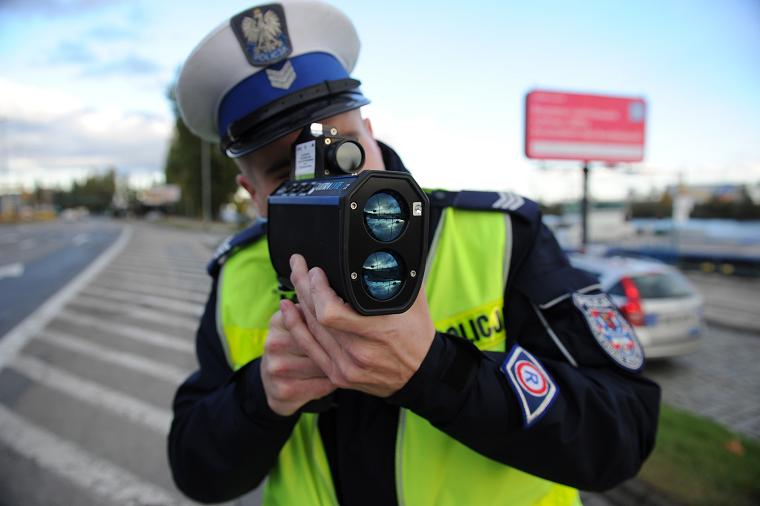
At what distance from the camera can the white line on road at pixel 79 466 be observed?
3.24m

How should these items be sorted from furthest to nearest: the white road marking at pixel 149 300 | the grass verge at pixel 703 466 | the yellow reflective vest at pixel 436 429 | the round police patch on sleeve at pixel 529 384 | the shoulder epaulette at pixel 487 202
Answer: the white road marking at pixel 149 300, the grass verge at pixel 703 466, the shoulder epaulette at pixel 487 202, the yellow reflective vest at pixel 436 429, the round police patch on sleeve at pixel 529 384

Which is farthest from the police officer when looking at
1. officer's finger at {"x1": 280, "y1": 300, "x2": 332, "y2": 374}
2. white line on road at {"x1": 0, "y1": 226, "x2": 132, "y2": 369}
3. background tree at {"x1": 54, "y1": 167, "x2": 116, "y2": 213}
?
background tree at {"x1": 54, "y1": 167, "x2": 116, "y2": 213}

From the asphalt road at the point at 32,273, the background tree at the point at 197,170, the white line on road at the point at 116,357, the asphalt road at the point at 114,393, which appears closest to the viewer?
the asphalt road at the point at 114,393

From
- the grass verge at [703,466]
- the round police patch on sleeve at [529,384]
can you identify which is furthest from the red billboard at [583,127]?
the round police patch on sleeve at [529,384]

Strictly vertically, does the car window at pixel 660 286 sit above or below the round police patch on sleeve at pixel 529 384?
below

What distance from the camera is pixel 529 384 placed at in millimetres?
921

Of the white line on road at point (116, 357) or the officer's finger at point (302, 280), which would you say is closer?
the officer's finger at point (302, 280)

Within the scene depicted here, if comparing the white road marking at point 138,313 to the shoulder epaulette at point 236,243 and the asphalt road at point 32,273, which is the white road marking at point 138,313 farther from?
the shoulder epaulette at point 236,243

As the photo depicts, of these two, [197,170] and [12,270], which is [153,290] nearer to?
[12,270]

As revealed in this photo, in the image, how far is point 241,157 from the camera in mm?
1236

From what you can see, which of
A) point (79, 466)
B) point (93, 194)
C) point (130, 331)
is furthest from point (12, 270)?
point (93, 194)

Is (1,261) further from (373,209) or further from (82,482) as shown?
(373,209)

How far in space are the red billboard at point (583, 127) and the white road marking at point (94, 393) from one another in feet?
35.7

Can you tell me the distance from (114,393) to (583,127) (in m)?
12.6
